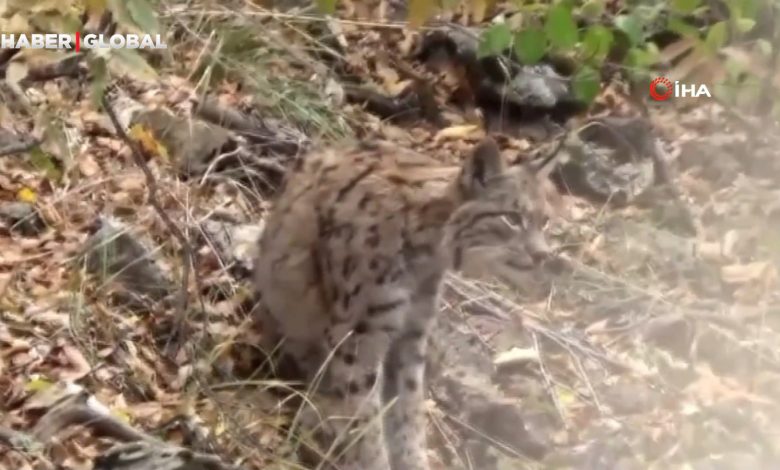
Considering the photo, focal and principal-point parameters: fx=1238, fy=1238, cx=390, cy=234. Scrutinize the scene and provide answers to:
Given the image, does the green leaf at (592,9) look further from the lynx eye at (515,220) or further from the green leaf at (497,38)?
the lynx eye at (515,220)

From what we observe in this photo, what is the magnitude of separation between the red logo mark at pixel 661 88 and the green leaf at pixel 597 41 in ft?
0.36

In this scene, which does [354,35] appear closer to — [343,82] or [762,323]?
[343,82]

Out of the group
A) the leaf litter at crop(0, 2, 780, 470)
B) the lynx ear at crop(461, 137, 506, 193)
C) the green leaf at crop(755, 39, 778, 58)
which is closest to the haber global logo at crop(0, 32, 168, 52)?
the leaf litter at crop(0, 2, 780, 470)

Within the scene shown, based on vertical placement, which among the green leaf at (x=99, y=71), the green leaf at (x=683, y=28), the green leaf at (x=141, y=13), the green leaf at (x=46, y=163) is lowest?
the green leaf at (x=46, y=163)

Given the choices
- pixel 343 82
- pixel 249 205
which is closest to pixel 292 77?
pixel 343 82

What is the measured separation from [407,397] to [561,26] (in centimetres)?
59

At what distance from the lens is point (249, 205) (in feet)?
6.31

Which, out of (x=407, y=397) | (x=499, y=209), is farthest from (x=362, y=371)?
(x=499, y=209)

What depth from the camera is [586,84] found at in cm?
182

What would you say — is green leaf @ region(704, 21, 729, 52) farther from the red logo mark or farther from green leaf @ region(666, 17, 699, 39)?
the red logo mark

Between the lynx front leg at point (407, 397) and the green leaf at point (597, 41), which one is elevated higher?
the green leaf at point (597, 41)

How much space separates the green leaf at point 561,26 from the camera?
154cm

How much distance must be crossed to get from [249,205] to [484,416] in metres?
0.49

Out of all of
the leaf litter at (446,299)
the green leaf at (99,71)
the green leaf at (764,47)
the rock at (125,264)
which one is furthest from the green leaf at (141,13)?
the green leaf at (764,47)
